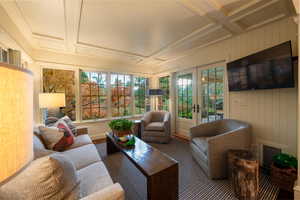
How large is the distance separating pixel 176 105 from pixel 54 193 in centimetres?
377

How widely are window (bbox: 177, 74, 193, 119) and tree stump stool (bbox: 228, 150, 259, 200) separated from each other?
7.01 ft

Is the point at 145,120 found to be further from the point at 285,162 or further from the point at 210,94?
the point at 285,162

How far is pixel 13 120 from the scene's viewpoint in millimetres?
386

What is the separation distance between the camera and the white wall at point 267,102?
1985 mm

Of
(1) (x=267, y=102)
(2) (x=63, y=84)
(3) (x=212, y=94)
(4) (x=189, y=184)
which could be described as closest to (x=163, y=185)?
(4) (x=189, y=184)

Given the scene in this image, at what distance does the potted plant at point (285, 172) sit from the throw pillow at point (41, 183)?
7.87ft

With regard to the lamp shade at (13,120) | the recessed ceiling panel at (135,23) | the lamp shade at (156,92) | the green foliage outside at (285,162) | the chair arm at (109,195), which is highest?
the recessed ceiling panel at (135,23)

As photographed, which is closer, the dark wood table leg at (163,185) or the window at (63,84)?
the dark wood table leg at (163,185)

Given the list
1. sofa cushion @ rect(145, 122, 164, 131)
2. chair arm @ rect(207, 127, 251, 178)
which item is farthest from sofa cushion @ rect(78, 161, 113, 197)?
sofa cushion @ rect(145, 122, 164, 131)

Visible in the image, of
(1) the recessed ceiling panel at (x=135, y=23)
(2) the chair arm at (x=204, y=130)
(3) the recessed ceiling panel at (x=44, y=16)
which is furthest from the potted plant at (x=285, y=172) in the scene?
(3) the recessed ceiling panel at (x=44, y=16)

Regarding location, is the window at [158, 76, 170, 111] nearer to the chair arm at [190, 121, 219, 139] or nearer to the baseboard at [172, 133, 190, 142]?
the baseboard at [172, 133, 190, 142]

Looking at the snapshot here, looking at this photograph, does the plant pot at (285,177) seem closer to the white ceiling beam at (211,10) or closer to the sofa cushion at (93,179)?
the sofa cushion at (93,179)

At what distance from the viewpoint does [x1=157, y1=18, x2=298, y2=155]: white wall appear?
78.2 inches

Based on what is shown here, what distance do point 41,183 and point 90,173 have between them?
69 centimetres
